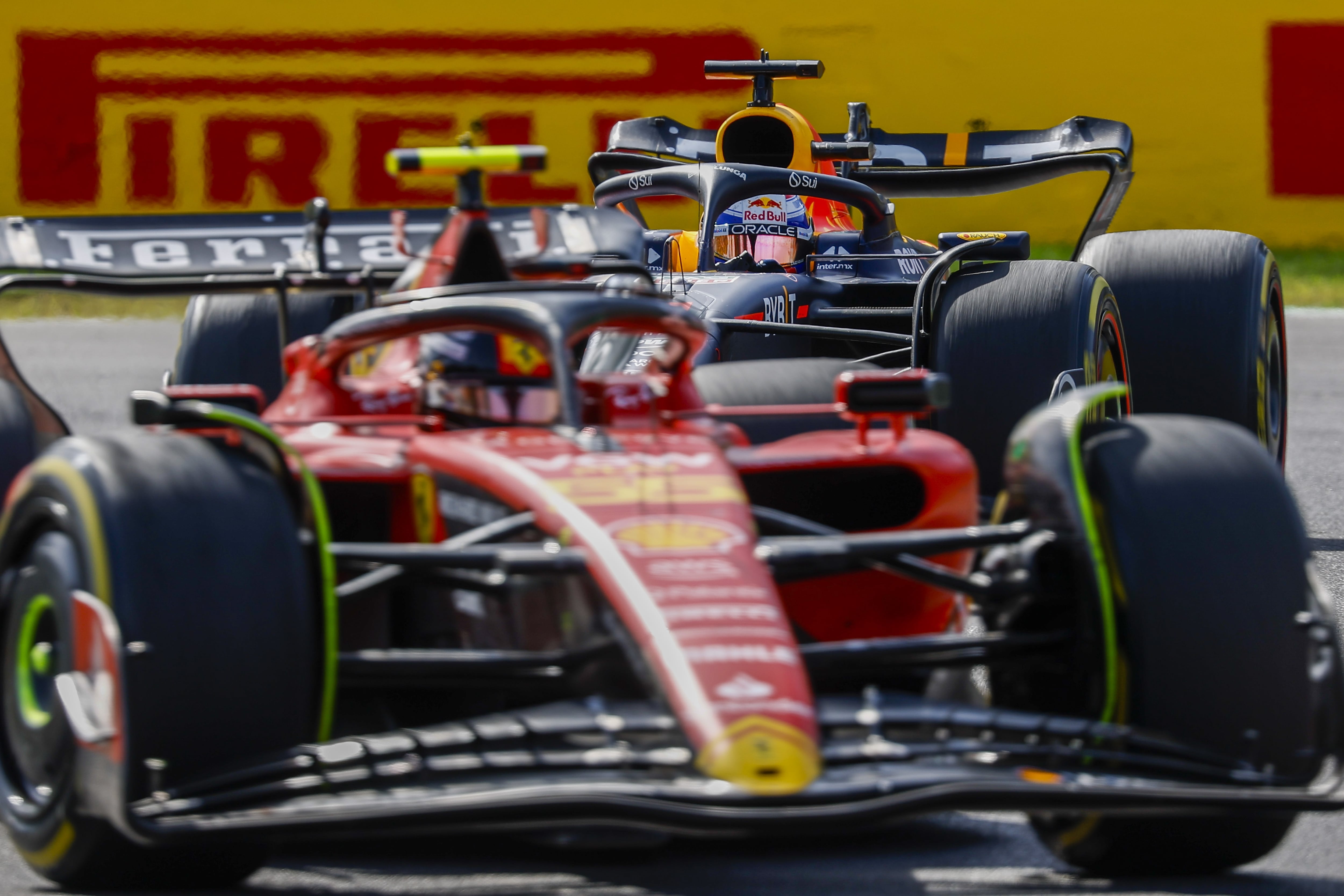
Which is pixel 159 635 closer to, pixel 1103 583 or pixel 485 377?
pixel 485 377

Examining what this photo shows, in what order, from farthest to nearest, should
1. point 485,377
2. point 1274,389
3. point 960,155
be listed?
point 960,155
point 1274,389
point 485,377

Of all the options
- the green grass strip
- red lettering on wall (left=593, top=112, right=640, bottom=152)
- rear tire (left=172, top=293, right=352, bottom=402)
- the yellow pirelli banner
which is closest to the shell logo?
rear tire (left=172, top=293, right=352, bottom=402)

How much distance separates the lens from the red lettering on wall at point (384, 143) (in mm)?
17922

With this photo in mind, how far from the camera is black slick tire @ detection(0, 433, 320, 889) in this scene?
10.6 feet

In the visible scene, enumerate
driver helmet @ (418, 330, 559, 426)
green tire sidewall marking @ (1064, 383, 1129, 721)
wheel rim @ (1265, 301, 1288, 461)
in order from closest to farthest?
green tire sidewall marking @ (1064, 383, 1129, 721)
driver helmet @ (418, 330, 559, 426)
wheel rim @ (1265, 301, 1288, 461)

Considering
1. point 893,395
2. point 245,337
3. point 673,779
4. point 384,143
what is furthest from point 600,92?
point 673,779

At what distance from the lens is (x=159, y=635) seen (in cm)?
324

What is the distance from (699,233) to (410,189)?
993 cm

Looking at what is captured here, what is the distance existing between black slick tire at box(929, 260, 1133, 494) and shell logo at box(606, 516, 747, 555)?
3.08 metres

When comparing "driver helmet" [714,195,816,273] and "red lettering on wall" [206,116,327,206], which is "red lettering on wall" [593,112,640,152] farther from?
"driver helmet" [714,195,816,273]

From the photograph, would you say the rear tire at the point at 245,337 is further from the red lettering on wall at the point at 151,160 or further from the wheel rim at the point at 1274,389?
the red lettering on wall at the point at 151,160

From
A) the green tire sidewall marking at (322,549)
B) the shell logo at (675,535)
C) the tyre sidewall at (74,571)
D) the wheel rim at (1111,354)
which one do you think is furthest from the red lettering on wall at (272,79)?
the shell logo at (675,535)

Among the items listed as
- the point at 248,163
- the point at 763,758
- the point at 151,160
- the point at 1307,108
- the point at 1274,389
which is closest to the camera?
the point at 763,758

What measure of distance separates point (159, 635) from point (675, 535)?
2.82 ft
